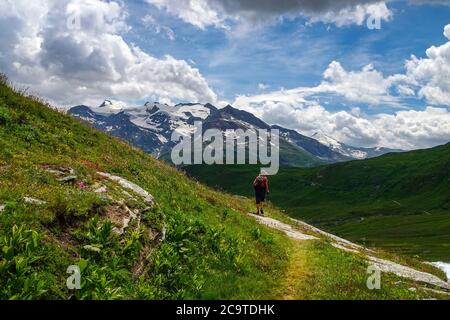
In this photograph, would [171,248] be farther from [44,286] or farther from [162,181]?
[162,181]

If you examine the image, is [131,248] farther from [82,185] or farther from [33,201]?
[82,185]

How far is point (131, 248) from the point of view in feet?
49.9

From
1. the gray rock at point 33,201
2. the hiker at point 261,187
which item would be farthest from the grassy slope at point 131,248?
the hiker at point 261,187

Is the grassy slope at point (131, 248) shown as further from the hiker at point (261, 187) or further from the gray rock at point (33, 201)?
the hiker at point (261, 187)

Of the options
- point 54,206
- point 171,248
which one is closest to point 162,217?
point 171,248

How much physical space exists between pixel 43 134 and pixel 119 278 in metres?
13.7

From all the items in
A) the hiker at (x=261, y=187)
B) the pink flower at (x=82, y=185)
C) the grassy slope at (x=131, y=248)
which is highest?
the hiker at (x=261, y=187)

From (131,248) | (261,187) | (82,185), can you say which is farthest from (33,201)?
(261,187)

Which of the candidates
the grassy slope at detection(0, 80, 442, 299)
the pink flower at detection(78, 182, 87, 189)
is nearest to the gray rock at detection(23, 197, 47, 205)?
Answer: the grassy slope at detection(0, 80, 442, 299)

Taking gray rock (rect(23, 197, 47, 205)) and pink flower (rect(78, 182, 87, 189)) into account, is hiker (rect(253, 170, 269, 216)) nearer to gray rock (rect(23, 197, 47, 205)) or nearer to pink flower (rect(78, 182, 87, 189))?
pink flower (rect(78, 182, 87, 189))

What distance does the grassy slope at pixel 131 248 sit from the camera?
12.4m

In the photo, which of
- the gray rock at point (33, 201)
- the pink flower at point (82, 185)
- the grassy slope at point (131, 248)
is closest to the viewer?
the grassy slope at point (131, 248)

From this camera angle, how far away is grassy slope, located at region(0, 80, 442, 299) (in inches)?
489

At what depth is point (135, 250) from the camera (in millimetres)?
15289
